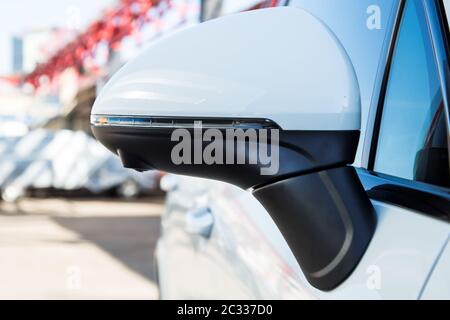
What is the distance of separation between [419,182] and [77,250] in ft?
20.0

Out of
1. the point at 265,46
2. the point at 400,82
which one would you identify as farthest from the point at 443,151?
the point at 265,46

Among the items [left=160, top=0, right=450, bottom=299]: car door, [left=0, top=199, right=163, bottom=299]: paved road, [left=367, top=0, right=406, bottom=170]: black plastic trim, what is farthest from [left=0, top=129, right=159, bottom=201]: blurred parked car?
[left=367, top=0, right=406, bottom=170]: black plastic trim

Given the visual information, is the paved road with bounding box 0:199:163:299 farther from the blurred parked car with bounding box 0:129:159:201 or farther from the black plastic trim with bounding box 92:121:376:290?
the black plastic trim with bounding box 92:121:376:290

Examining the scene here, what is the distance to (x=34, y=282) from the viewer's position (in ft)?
16.9

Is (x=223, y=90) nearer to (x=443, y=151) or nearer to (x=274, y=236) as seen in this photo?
Answer: (x=443, y=151)

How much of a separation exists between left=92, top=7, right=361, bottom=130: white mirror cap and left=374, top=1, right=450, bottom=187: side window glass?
0.65 feet

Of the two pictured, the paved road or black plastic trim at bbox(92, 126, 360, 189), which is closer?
black plastic trim at bbox(92, 126, 360, 189)

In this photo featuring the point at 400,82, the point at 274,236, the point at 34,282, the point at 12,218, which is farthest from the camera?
the point at 12,218

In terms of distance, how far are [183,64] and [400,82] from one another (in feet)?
1.47

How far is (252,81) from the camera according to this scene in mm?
836

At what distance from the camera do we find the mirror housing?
0.84 metres

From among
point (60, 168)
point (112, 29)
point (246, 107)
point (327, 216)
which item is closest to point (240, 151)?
point (246, 107)

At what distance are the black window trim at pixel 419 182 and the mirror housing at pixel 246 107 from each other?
123 mm

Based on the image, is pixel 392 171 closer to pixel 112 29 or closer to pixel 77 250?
pixel 77 250
